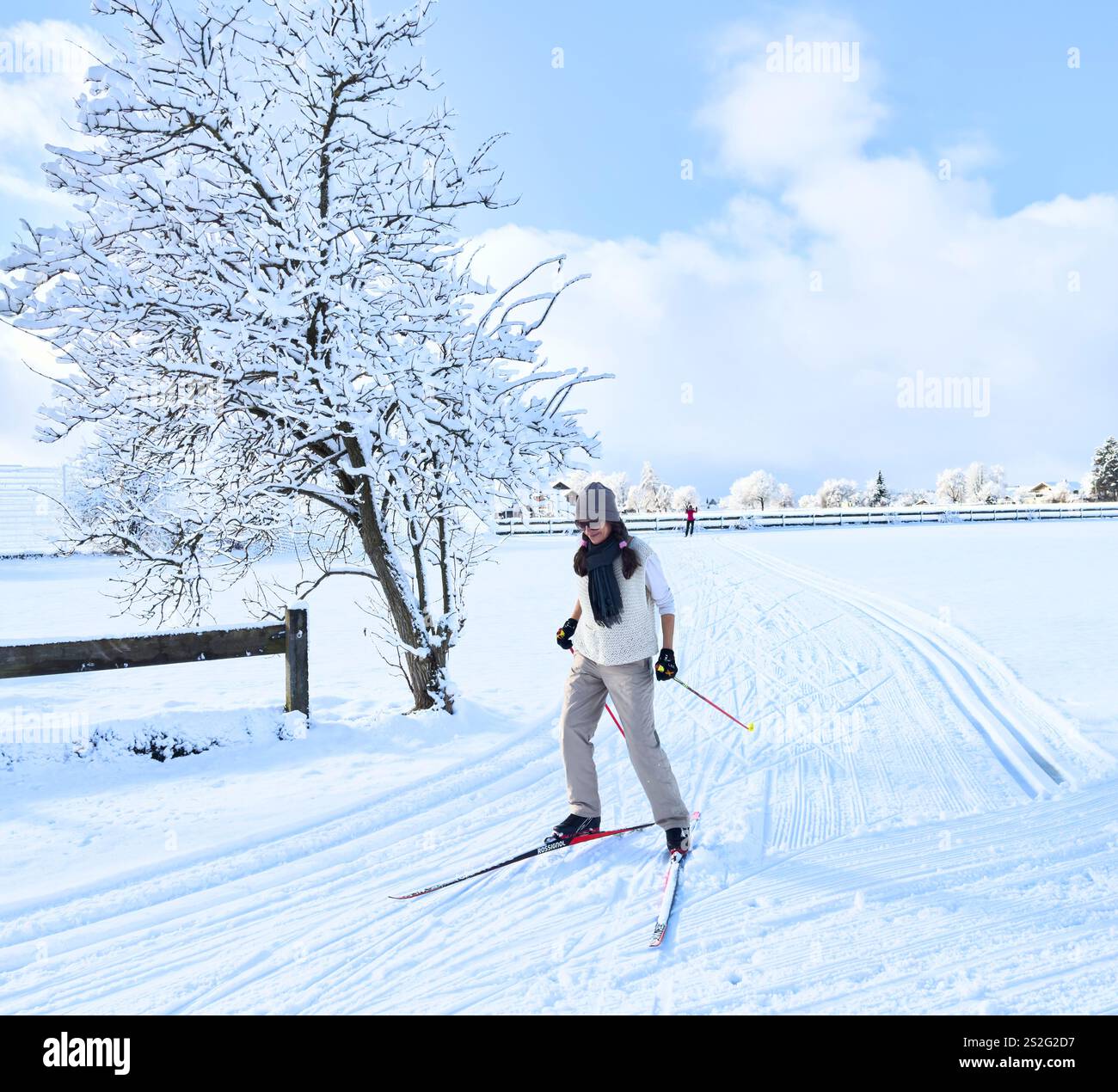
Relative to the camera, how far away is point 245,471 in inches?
258

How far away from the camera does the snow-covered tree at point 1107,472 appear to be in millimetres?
82062

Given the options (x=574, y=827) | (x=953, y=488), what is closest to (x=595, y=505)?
(x=574, y=827)

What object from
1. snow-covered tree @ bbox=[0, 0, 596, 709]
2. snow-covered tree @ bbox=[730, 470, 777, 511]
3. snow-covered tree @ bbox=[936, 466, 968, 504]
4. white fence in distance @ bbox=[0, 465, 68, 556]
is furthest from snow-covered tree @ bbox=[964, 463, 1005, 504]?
snow-covered tree @ bbox=[0, 0, 596, 709]

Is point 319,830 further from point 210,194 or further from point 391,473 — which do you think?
point 210,194

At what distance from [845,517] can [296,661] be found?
47.7 m

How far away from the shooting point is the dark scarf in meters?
4.01

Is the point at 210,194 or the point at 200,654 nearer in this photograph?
the point at 210,194

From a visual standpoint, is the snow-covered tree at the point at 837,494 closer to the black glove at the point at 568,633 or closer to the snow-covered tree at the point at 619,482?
the snow-covered tree at the point at 619,482

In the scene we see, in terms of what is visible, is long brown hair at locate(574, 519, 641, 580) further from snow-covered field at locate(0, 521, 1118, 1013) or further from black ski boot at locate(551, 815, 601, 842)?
snow-covered field at locate(0, 521, 1118, 1013)

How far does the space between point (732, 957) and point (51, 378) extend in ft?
20.4

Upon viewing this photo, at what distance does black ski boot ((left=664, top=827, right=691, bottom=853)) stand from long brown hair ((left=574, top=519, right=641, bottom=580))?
1433mm

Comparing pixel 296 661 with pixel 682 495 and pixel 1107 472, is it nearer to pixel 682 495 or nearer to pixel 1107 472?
pixel 1107 472
